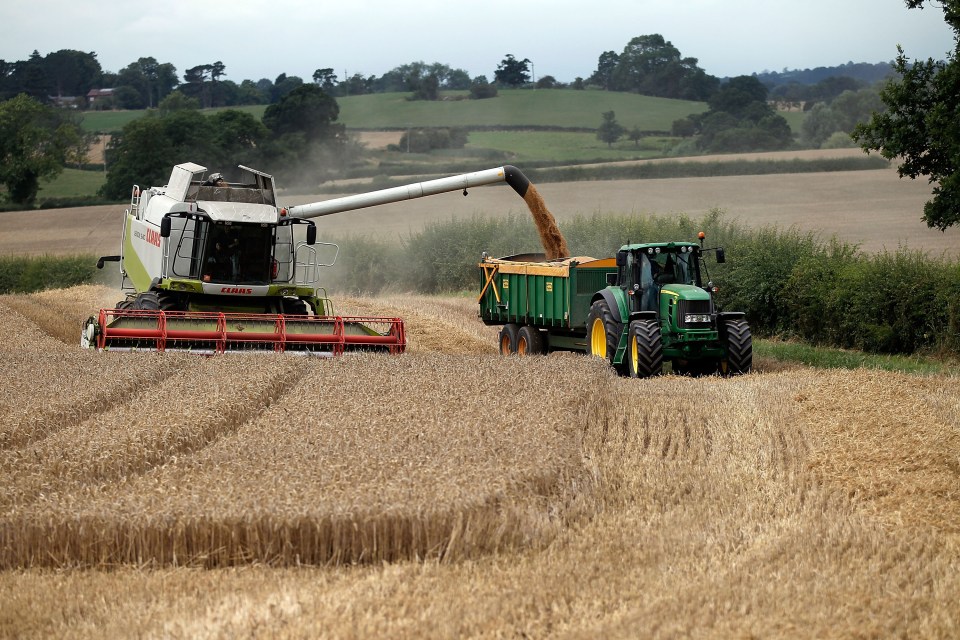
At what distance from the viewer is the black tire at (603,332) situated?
15984mm

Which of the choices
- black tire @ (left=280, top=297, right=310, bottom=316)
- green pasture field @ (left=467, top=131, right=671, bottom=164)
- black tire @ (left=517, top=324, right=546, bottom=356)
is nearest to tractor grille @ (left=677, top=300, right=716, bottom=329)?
black tire @ (left=517, top=324, right=546, bottom=356)

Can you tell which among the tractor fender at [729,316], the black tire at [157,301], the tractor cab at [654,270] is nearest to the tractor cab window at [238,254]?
the black tire at [157,301]

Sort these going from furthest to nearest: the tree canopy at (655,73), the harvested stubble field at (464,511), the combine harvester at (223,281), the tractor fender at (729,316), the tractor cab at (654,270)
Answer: the tree canopy at (655,73) < the tractor cab at (654,270) < the tractor fender at (729,316) < the combine harvester at (223,281) < the harvested stubble field at (464,511)

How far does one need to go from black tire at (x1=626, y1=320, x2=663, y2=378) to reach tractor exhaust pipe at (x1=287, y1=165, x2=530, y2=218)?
5267 millimetres

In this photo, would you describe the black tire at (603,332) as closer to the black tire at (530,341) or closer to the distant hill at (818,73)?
the black tire at (530,341)

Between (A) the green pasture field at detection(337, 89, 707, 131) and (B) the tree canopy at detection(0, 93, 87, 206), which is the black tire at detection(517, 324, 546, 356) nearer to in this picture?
(B) the tree canopy at detection(0, 93, 87, 206)

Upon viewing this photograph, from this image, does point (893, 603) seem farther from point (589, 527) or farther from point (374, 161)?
point (374, 161)

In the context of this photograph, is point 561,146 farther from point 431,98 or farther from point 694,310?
point 694,310

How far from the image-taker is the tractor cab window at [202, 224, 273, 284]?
653 inches

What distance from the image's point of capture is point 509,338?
66.1ft

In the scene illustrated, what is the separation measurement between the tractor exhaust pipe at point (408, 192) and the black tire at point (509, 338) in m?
2.30

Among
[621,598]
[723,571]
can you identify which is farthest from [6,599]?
[723,571]

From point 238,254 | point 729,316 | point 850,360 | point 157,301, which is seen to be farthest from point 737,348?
point 157,301

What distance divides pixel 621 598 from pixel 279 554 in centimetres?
209
